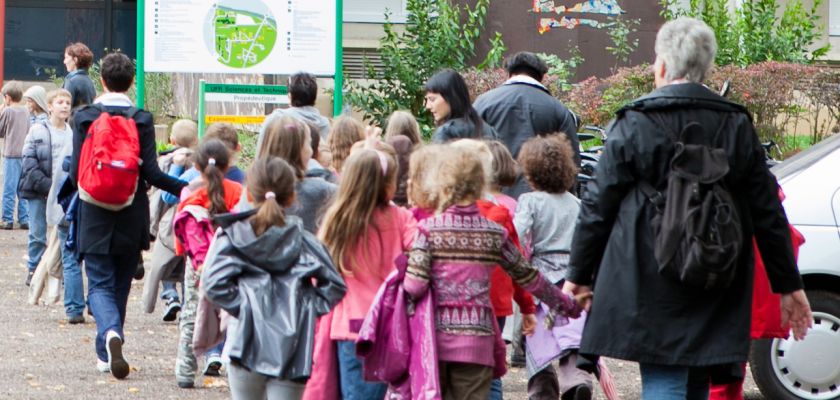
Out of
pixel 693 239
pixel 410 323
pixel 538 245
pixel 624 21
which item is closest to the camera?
pixel 693 239

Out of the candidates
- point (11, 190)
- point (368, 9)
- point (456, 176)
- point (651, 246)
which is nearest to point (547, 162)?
point (456, 176)

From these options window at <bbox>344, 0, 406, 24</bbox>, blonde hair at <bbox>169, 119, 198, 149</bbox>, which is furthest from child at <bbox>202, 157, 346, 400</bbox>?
window at <bbox>344, 0, 406, 24</bbox>

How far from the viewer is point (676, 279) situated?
541 cm

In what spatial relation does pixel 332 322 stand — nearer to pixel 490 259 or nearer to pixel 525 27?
pixel 490 259

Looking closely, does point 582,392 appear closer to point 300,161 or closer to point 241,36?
point 300,161

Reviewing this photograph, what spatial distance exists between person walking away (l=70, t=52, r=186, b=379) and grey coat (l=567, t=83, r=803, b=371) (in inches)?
162

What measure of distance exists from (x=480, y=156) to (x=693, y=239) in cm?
114

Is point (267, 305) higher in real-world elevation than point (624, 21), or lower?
lower

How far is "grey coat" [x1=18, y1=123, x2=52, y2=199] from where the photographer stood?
13.2 m

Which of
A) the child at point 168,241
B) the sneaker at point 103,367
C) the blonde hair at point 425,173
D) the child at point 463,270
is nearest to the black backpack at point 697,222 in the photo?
the child at point 463,270

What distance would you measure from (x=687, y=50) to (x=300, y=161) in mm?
2149

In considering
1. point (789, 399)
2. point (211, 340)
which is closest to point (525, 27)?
point (789, 399)

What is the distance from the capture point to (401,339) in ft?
19.2

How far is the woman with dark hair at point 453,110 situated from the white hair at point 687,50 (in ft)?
9.72
